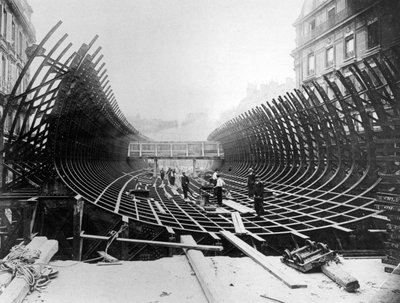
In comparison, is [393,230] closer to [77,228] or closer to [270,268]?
→ [270,268]

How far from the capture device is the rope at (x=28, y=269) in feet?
12.8

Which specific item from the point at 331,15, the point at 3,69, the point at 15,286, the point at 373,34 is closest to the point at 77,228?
the point at 15,286

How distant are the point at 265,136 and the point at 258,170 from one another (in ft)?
6.50

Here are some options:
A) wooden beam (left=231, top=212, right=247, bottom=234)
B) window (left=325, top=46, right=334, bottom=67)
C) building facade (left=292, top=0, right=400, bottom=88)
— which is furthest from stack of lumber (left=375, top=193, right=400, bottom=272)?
window (left=325, top=46, right=334, bottom=67)

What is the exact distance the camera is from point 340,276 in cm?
413

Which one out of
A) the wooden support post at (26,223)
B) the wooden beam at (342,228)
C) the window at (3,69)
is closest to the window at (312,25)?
the window at (3,69)

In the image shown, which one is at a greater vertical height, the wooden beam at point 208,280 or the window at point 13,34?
the window at point 13,34

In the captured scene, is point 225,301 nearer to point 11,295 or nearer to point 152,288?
point 152,288

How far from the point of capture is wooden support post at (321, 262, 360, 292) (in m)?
3.94

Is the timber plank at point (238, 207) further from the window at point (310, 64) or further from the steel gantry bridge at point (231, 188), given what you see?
the window at point (310, 64)

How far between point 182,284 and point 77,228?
388 centimetres

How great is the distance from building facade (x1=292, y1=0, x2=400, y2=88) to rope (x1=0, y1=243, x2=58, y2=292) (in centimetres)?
1856

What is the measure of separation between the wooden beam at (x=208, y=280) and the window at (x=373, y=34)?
66.6ft

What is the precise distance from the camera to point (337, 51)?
81.1ft
